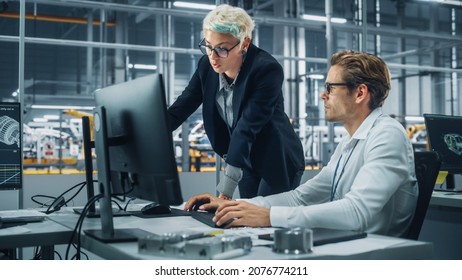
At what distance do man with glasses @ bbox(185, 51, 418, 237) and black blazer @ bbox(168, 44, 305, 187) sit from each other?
0.88 feet

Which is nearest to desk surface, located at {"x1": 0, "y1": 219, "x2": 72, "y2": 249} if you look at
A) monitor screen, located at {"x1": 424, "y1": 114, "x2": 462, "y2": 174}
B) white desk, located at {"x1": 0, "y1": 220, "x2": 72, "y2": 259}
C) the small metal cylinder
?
white desk, located at {"x1": 0, "y1": 220, "x2": 72, "y2": 259}

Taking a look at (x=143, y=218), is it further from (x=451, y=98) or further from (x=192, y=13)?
(x=451, y=98)

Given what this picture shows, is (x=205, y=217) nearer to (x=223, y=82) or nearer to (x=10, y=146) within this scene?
(x=223, y=82)

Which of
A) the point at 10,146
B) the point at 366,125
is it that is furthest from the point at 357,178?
the point at 10,146

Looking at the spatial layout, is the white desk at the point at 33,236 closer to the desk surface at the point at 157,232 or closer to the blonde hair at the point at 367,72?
the desk surface at the point at 157,232

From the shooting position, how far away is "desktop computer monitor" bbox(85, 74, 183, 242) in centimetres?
109

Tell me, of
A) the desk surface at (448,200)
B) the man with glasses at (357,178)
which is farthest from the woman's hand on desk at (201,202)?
the desk surface at (448,200)

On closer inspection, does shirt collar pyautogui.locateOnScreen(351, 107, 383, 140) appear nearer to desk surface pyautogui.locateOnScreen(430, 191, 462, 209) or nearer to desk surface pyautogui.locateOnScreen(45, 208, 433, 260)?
desk surface pyautogui.locateOnScreen(45, 208, 433, 260)

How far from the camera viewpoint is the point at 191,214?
5.12 feet

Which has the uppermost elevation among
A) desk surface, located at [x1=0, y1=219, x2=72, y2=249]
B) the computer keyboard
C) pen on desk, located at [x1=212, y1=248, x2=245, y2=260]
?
pen on desk, located at [x1=212, y1=248, x2=245, y2=260]

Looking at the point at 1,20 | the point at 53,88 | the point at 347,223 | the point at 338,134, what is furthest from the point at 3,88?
the point at 347,223

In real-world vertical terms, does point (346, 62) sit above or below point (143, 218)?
above

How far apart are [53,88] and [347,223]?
12.8 metres
